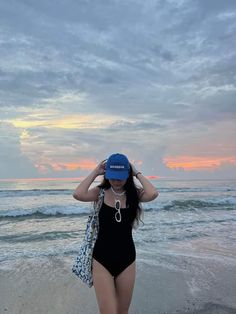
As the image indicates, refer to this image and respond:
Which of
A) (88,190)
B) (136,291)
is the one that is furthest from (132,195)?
(136,291)

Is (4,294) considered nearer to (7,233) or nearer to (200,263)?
(200,263)

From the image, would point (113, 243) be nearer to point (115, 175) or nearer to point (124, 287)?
point (124, 287)

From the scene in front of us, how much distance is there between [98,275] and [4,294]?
3.27 meters

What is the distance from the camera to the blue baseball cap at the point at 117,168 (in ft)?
11.6

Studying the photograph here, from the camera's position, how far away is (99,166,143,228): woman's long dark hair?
3678mm

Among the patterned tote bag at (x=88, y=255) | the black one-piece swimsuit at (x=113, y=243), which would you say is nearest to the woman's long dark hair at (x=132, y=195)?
the black one-piece swimsuit at (x=113, y=243)

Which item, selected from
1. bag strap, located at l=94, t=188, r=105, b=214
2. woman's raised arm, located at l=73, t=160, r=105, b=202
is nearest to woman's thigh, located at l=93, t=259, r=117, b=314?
bag strap, located at l=94, t=188, r=105, b=214

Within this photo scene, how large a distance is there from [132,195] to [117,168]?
357mm

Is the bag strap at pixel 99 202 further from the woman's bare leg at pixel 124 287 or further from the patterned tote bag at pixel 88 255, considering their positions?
the woman's bare leg at pixel 124 287

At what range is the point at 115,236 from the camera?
3512 millimetres

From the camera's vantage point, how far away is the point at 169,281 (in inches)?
268

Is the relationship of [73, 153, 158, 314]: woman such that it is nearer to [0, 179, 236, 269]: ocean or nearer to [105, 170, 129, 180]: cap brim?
[105, 170, 129, 180]: cap brim

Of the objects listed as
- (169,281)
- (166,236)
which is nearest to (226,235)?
(166,236)

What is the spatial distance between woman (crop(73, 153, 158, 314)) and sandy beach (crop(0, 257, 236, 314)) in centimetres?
210
